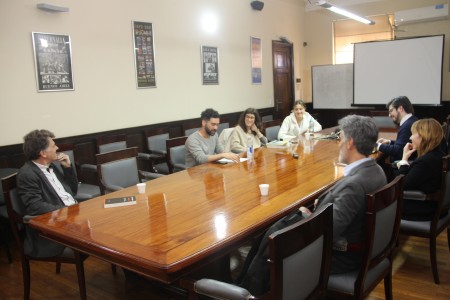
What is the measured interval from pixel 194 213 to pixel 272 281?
0.87 meters

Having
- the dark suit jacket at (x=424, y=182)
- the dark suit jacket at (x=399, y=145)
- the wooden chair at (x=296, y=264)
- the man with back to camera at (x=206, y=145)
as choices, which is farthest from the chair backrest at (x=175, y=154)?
the wooden chair at (x=296, y=264)

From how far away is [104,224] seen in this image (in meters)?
2.07

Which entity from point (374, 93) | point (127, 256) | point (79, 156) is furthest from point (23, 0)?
point (374, 93)

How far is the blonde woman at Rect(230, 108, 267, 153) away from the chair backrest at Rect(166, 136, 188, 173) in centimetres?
57

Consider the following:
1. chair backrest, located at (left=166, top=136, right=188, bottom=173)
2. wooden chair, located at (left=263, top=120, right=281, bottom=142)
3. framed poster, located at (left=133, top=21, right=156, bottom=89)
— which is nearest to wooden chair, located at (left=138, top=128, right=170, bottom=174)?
chair backrest, located at (left=166, top=136, right=188, bottom=173)

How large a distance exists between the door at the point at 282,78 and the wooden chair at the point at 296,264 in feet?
21.9

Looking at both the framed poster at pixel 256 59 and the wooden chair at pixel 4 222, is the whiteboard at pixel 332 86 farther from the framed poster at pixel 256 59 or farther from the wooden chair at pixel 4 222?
the wooden chair at pixel 4 222

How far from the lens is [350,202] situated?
1895 mm

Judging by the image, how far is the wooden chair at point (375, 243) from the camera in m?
1.83

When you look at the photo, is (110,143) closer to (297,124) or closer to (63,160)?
(63,160)

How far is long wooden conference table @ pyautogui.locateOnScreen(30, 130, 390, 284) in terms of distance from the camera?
1697 mm

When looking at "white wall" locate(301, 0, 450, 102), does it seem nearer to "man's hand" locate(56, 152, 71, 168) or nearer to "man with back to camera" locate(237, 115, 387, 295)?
"man with back to camera" locate(237, 115, 387, 295)

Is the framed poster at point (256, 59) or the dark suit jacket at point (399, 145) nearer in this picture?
the dark suit jacket at point (399, 145)

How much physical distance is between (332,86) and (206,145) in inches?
218
